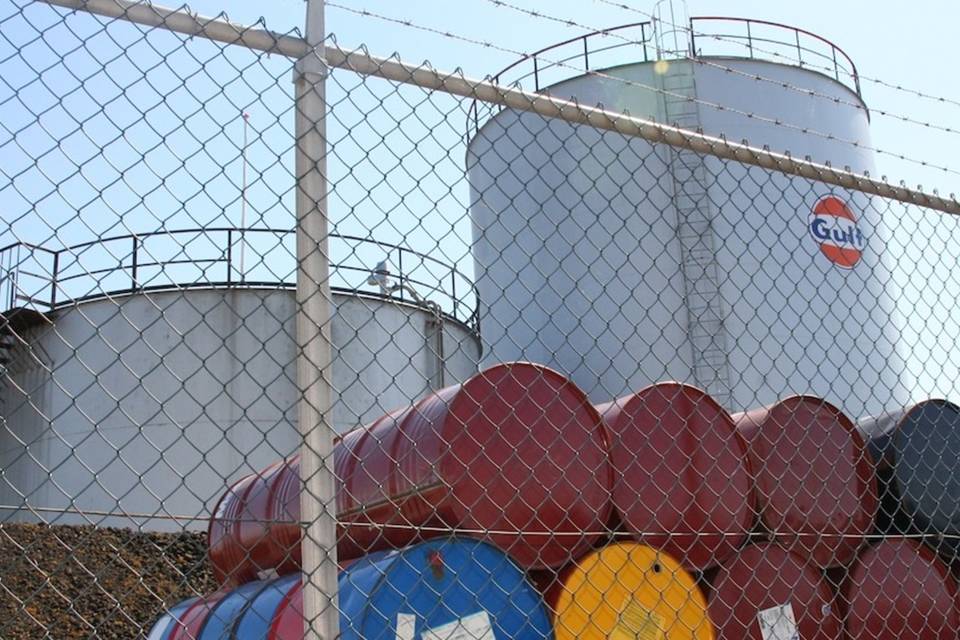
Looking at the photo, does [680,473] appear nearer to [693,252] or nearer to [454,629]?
[454,629]

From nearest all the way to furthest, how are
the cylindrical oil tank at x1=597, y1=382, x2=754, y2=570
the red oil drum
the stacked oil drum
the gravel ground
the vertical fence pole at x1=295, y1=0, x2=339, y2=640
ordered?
1. the vertical fence pole at x1=295, y1=0, x2=339, y2=640
2. the stacked oil drum
3. the cylindrical oil tank at x1=597, y1=382, x2=754, y2=570
4. the red oil drum
5. the gravel ground

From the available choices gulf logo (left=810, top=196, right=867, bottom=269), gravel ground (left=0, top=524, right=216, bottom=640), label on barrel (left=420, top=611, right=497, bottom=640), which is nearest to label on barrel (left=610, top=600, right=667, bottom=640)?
label on barrel (left=420, top=611, right=497, bottom=640)

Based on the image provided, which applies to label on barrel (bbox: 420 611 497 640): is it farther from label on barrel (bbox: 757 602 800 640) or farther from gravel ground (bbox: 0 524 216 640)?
gravel ground (bbox: 0 524 216 640)

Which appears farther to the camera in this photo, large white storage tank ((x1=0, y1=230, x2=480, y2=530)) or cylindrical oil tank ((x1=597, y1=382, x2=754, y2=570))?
large white storage tank ((x1=0, y1=230, x2=480, y2=530))

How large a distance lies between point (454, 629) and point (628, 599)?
60cm

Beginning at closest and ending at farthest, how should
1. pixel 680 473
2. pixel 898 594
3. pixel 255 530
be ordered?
pixel 680 473
pixel 898 594
pixel 255 530

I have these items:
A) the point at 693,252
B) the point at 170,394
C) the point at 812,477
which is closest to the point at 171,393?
the point at 170,394

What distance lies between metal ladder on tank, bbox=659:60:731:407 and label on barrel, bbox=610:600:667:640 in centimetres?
462

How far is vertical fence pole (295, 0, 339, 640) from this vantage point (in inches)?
92.4

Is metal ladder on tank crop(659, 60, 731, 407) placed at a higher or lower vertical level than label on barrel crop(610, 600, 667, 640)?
higher

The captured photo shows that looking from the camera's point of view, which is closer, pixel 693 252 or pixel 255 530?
pixel 255 530

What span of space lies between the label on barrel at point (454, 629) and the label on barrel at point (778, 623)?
1128 mm

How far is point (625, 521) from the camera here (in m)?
3.59

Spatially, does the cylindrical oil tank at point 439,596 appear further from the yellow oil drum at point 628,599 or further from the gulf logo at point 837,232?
the gulf logo at point 837,232
